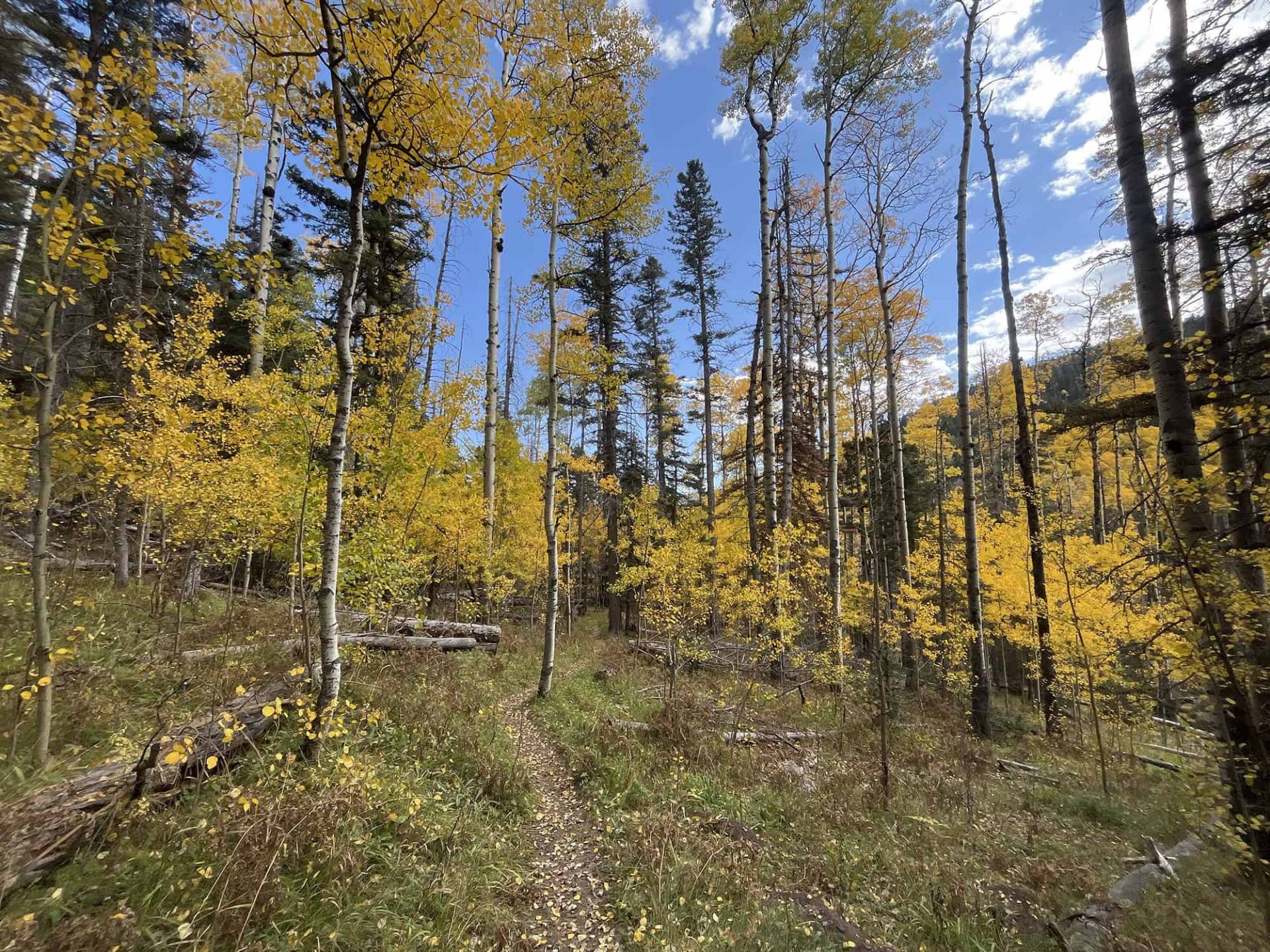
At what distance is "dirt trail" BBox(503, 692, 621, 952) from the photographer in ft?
11.0

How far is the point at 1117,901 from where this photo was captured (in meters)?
4.04

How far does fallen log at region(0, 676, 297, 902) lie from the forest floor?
0.12 metres

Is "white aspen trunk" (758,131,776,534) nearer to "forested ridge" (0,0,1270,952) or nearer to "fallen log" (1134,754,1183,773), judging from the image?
"forested ridge" (0,0,1270,952)

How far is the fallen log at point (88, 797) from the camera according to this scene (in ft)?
7.79

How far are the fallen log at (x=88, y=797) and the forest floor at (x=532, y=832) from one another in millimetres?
119

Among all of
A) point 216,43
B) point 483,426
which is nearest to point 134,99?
point 216,43

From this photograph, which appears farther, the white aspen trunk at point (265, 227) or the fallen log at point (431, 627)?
the white aspen trunk at point (265, 227)

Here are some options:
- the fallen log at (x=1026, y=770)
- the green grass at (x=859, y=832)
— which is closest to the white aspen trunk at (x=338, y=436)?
the green grass at (x=859, y=832)

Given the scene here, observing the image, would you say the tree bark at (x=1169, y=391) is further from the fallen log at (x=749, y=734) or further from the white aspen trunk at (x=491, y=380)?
the white aspen trunk at (x=491, y=380)

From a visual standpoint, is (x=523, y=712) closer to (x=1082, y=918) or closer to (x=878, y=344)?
(x=1082, y=918)

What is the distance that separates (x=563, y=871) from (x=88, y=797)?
3487mm

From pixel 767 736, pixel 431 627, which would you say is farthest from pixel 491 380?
pixel 767 736

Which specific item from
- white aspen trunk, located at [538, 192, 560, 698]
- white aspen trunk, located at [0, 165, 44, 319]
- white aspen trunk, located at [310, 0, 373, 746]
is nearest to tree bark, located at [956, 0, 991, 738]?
white aspen trunk, located at [538, 192, 560, 698]

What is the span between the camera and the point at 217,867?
2.72 m
